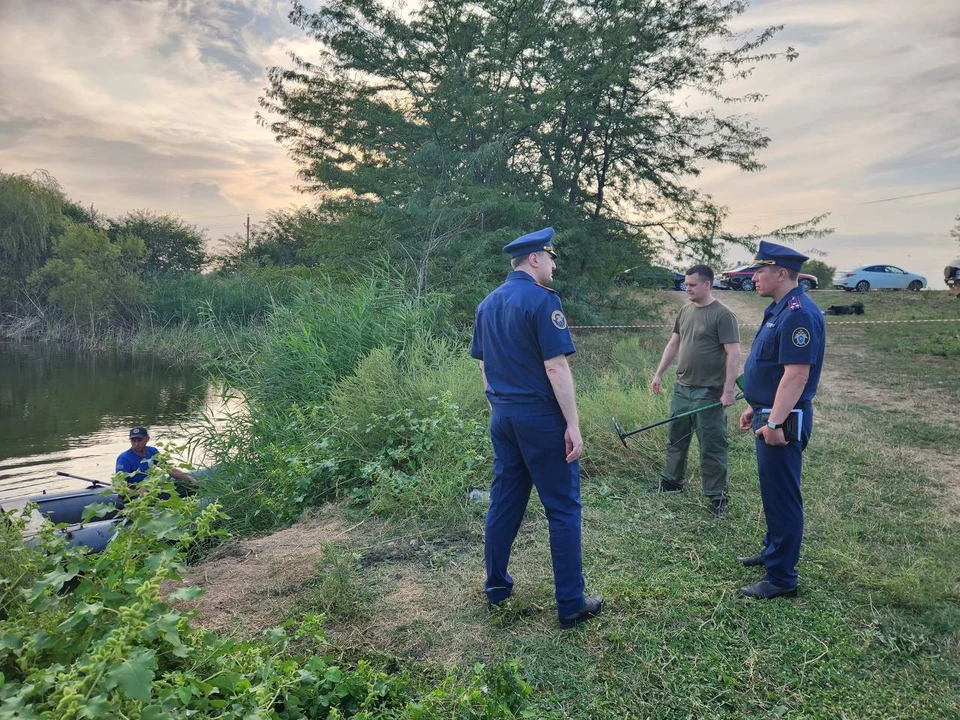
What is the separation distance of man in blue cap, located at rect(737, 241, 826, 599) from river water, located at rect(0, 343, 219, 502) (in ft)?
20.5

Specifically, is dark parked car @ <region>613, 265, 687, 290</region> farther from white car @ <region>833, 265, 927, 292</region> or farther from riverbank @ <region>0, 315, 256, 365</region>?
riverbank @ <region>0, 315, 256, 365</region>

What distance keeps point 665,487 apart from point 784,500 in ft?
6.33

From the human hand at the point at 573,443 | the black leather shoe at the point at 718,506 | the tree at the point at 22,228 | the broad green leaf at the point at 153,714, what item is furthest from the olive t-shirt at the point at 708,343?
the tree at the point at 22,228

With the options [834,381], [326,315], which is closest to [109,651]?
[326,315]

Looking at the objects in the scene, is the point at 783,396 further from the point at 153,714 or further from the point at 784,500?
the point at 153,714

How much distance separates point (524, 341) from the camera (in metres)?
3.36

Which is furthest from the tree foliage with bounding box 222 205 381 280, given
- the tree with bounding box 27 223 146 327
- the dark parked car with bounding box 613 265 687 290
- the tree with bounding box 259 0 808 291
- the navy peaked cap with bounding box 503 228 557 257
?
the tree with bounding box 27 223 146 327

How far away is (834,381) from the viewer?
11008 millimetres

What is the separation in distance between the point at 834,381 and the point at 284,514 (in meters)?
9.50

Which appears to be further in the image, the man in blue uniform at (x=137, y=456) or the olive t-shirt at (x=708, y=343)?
the man in blue uniform at (x=137, y=456)

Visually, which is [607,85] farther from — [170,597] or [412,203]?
[170,597]

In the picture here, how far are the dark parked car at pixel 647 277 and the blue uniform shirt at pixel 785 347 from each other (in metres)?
12.6

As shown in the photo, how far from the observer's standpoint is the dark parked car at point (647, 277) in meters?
16.1

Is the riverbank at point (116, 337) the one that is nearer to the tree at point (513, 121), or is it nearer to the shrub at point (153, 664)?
the tree at point (513, 121)
